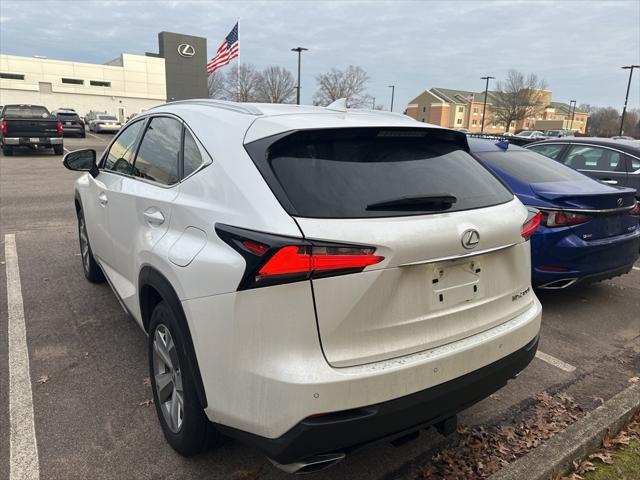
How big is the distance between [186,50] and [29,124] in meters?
59.4

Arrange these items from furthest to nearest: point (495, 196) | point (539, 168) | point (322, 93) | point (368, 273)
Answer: point (322, 93), point (539, 168), point (495, 196), point (368, 273)

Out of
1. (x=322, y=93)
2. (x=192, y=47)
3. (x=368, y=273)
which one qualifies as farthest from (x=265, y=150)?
(x=192, y=47)

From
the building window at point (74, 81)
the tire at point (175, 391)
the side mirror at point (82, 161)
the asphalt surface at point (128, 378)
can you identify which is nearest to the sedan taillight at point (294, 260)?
the tire at point (175, 391)

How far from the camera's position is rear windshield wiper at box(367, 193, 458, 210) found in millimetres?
2006

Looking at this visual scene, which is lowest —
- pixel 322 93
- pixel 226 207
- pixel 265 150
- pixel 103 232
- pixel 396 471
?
pixel 396 471

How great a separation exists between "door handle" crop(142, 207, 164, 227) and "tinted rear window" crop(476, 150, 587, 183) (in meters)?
3.62

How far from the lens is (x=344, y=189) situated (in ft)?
6.59

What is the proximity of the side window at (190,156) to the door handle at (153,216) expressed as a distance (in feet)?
0.86

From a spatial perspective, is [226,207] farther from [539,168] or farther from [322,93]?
[322,93]

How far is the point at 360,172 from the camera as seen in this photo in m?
2.11

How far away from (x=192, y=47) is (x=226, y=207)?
77.5 meters

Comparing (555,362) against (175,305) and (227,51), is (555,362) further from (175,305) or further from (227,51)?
(227,51)

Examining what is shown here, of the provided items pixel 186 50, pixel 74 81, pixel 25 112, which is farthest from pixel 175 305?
pixel 74 81

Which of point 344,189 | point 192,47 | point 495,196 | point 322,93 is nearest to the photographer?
point 344,189
